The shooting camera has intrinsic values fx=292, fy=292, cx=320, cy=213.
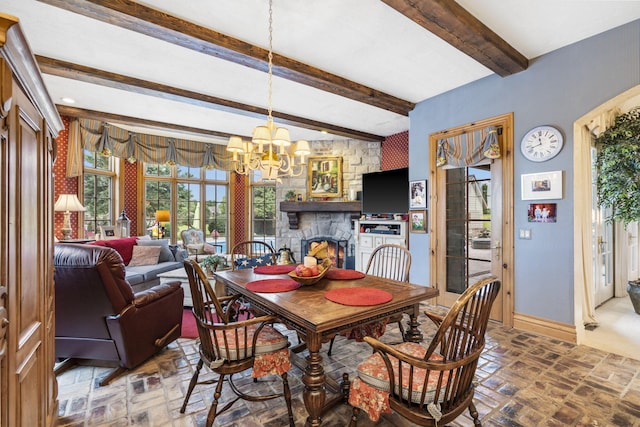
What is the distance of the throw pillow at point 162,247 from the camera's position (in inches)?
192

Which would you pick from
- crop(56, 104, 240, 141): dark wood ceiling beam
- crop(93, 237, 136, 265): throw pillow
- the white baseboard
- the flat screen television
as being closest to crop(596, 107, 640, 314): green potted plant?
the white baseboard

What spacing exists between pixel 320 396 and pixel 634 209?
12.8 feet

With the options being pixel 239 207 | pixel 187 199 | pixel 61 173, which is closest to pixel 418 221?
pixel 239 207

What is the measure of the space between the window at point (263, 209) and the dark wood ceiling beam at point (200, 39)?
13.2ft

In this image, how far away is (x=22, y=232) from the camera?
1.04 metres

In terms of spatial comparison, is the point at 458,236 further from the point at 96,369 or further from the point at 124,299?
the point at 96,369

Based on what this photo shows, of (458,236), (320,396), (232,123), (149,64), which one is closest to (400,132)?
(458,236)

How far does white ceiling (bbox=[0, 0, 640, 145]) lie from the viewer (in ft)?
7.42

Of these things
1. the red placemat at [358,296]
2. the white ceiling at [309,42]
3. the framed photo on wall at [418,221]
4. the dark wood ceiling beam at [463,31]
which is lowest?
the red placemat at [358,296]

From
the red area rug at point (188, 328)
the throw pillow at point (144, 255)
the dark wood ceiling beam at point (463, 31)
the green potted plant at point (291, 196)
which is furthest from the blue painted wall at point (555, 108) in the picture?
the throw pillow at point (144, 255)

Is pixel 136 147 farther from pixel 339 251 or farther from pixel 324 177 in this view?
pixel 339 251

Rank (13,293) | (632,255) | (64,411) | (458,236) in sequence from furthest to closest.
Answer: (632,255) < (458,236) < (64,411) < (13,293)

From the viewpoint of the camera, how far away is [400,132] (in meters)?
5.52

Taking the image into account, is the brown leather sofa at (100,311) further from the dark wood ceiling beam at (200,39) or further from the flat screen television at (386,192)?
the flat screen television at (386,192)
